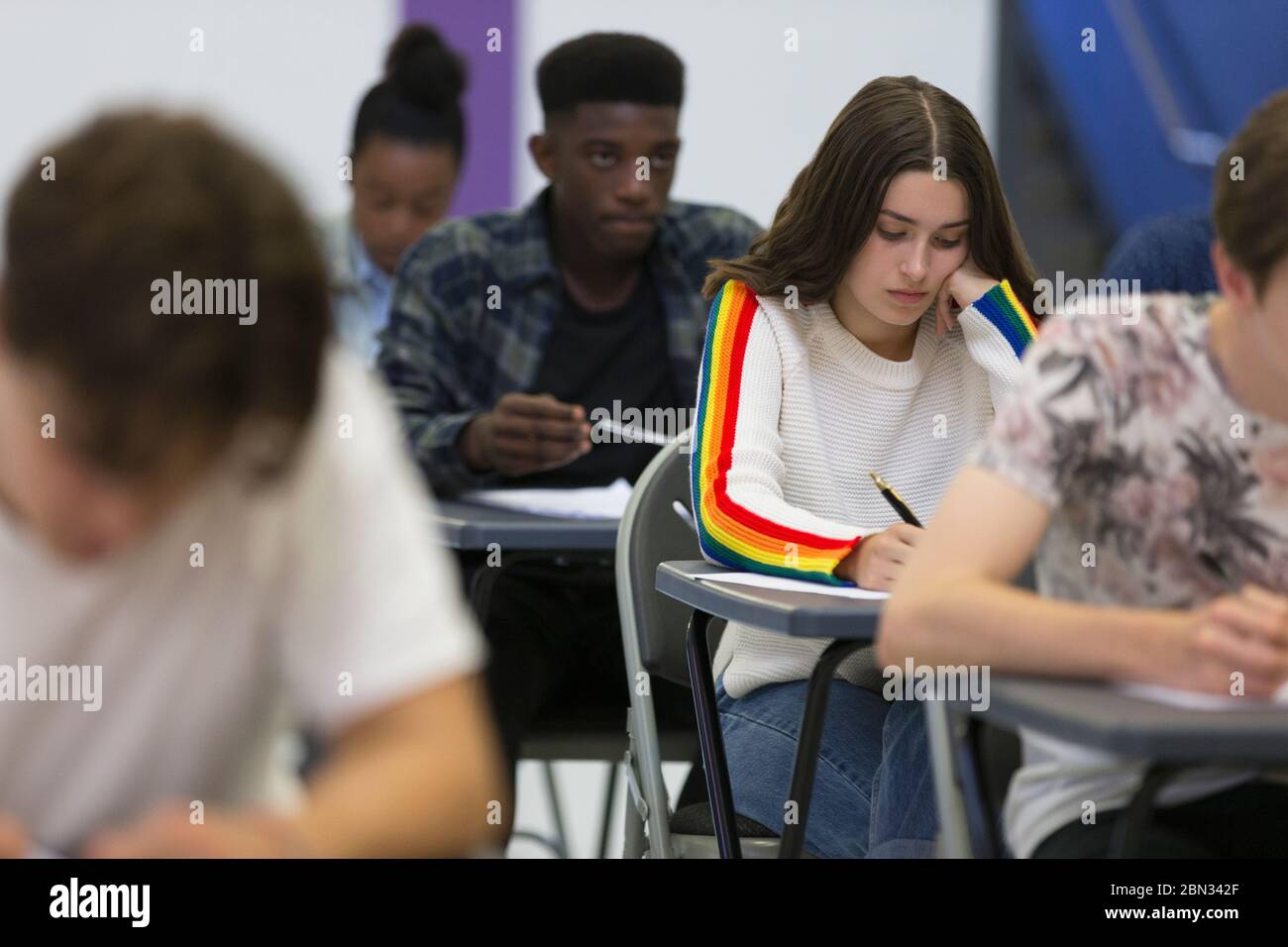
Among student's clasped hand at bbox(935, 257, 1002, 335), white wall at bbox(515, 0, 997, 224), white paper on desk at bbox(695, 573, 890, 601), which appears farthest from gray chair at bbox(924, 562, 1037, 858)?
white wall at bbox(515, 0, 997, 224)

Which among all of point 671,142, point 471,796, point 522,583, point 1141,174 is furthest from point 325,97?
point 471,796

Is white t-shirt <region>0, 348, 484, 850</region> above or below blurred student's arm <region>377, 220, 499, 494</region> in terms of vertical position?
above

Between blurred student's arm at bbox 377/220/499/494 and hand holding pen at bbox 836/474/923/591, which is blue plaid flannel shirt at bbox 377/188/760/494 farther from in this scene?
hand holding pen at bbox 836/474/923/591

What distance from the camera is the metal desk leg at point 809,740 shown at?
159cm

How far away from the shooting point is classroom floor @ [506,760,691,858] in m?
3.08

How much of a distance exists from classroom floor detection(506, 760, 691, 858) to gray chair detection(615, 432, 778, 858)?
0.90 metres

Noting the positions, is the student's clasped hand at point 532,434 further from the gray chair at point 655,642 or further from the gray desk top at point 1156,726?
the gray desk top at point 1156,726

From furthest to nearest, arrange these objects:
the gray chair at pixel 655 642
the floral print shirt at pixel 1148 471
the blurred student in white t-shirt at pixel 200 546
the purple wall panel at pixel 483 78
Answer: the purple wall panel at pixel 483 78, the gray chair at pixel 655 642, the floral print shirt at pixel 1148 471, the blurred student in white t-shirt at pixel 200 546

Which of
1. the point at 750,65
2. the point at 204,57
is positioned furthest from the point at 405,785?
the point at 750,65

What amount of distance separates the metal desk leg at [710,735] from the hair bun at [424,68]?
2.34 metres

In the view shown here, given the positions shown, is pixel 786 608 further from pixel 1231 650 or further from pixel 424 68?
pixel 424 68

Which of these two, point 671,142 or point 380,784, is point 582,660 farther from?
point 380,784

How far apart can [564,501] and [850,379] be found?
1.99 feet

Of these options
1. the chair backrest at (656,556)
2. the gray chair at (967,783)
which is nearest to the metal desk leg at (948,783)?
the gray chair at (967,783)
